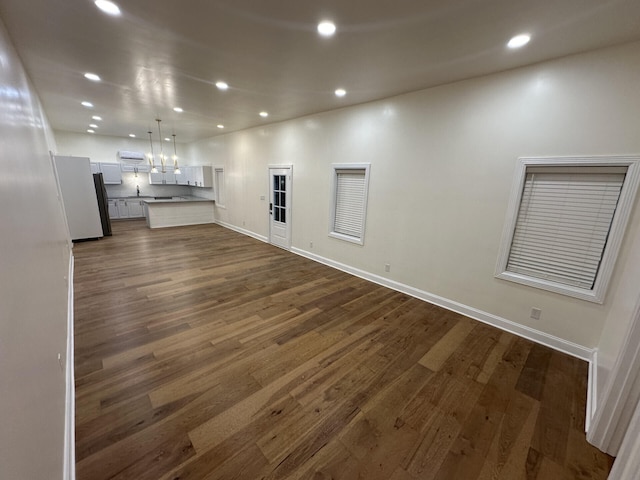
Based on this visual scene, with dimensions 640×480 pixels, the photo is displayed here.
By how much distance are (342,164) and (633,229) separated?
140 inches

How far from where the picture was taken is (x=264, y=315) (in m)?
3.20

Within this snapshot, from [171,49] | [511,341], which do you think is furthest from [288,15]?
[511,341]

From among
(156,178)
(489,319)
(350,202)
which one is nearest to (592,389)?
(489,319)

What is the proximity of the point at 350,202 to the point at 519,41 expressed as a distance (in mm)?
2936

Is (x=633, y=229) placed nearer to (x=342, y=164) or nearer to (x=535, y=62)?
(x=535, y=62)

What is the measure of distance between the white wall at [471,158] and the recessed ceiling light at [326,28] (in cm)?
179

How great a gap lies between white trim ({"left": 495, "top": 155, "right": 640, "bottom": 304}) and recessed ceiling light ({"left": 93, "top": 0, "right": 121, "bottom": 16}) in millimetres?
3960

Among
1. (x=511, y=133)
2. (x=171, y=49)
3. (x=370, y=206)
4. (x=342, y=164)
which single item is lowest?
(x=370, y=206)

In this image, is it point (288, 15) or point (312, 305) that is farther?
point (312, 305)

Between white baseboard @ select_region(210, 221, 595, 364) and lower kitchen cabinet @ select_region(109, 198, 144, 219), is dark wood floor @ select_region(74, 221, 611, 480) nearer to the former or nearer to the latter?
white baseboard @ select_region(210, 221, 595, 364)

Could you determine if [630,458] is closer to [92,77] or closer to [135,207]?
[92,77]

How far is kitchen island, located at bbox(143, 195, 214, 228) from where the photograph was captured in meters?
7.82

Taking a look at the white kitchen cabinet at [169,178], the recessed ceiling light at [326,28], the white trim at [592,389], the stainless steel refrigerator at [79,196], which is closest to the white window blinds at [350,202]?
the recessed ceiling light at [326,28]

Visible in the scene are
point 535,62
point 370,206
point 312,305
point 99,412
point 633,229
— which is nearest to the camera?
point 99,412
